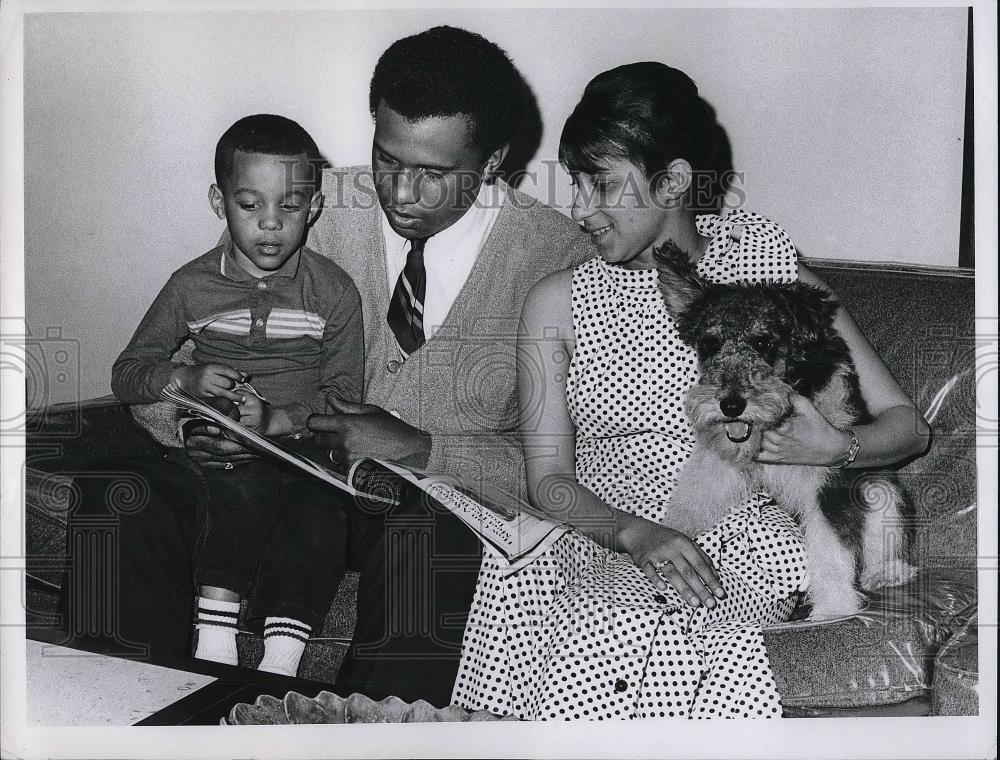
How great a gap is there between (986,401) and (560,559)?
119cm

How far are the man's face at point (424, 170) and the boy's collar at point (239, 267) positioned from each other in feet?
0.84

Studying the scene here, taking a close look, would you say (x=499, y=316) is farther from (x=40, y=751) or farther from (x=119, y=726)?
(x=40, y=751)

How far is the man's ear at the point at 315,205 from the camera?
7.88ft

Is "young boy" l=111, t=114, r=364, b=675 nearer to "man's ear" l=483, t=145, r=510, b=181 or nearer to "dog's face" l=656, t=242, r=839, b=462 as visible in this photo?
"man's ear" l=483, t=145, r=510, b=181

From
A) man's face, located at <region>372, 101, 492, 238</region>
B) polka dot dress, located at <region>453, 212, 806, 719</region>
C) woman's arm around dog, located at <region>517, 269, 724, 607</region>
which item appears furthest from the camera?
man's face, located at <region>372, 101, 492, 238</region>

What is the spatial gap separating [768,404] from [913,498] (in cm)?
54

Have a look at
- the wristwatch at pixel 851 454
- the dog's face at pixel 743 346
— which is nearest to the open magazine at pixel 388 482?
the dog's face at pixel 743 346

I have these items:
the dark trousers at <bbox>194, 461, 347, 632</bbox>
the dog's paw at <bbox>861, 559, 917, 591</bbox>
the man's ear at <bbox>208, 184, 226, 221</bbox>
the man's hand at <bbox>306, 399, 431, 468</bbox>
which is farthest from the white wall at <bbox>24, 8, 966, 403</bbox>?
the dog's paw at <bbox>861, 559, 917, 591</bbox>

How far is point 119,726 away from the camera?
2.37 metres

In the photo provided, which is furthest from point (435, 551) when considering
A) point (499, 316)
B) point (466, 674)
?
point (499, 316)

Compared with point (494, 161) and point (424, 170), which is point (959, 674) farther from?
point (424, 170)

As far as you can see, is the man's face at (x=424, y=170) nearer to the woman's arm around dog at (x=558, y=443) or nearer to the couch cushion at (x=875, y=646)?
the woman's arm around dog at (x=558, y=443)

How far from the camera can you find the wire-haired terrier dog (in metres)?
2.25

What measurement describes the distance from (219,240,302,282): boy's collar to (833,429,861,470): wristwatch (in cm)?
139
